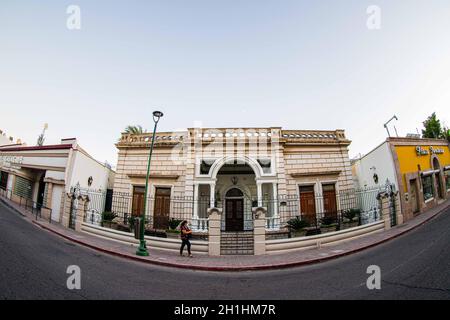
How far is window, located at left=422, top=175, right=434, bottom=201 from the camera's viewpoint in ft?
50.7

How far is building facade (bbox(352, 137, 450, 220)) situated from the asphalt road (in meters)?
6.73

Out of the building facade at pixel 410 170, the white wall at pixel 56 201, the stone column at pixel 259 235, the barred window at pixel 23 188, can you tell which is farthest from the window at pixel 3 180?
the building facade at pixel 410 170

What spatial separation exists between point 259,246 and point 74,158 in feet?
44.1

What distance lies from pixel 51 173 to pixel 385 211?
22557mm

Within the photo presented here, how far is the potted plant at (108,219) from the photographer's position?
12.2 meters

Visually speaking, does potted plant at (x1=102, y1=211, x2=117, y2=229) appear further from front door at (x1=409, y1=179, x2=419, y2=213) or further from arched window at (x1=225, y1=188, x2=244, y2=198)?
front door at (x1=409, y1=179, x2=419, y2=213)

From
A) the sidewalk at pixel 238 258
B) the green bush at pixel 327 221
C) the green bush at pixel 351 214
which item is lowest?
the sidewalk at pixel 238 258

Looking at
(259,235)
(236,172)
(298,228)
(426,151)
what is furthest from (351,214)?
(426,151)

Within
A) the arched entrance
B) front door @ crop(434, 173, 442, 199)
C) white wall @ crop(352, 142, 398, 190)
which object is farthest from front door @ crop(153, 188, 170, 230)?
front door @ crop(434, 173, 442, 199)

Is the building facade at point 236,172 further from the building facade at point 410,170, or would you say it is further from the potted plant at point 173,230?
the building facade at point 410,170

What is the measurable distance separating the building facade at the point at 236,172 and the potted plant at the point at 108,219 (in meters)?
1.08

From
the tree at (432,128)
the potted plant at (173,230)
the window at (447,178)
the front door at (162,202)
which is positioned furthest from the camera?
the tree at (432,128)
